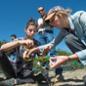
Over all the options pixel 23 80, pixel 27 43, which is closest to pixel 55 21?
pixel 27 43

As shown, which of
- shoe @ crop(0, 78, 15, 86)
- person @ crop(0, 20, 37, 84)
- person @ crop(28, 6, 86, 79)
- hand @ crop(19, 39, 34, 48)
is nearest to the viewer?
person @ crop(28, 6, 86, 79)

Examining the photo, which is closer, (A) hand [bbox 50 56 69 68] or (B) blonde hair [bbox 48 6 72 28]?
(A) hand [bbox 50 56 69 68]

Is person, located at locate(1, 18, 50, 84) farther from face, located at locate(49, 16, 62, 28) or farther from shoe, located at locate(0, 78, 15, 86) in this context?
face, located at locate(49, 16, 62, 28)

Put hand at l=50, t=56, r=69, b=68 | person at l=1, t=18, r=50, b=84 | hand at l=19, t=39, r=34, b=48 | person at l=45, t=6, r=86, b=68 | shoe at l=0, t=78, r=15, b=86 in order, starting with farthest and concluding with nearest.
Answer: person at l=1, t=18, r=50, b=84 → shoe at l=0, t=78, r=15, b=86 → hand at l=19, t=39, r=34, b=48 → person at l=45, t=6, r=86, b=68 → hand at l=50, t=56, r=69, b=68

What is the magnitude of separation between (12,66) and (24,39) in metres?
0.58

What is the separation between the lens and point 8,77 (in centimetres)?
698

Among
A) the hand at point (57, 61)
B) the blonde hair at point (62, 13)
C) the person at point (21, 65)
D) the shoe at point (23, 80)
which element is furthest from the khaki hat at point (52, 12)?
the shoe at point (23, 80)

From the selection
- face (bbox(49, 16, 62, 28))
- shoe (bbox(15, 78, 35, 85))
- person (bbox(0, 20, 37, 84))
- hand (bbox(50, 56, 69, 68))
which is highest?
person (bbox(0, 20, 37, 84))

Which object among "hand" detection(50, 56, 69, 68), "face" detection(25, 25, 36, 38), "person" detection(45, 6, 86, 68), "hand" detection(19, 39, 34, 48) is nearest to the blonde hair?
"person" detection(45, 6, 86, 68)

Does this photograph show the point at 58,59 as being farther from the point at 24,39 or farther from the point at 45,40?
the point at 45,40

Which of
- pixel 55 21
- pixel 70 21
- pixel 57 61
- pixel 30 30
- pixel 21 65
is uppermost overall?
pixel 30 30

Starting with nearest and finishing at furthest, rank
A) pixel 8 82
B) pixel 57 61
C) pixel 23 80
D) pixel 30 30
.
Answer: pixel 57 61 < pixel 8 82 < pixel 23 80 < pixel 30 30

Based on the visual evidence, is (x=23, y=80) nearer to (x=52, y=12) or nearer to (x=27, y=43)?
(x=27, y=43)

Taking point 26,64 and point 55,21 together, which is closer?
point 55,21
